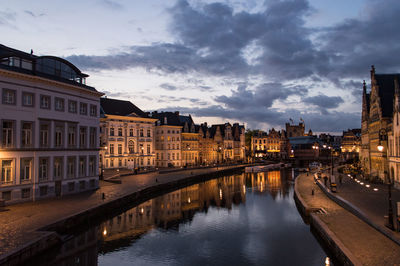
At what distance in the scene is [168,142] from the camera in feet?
278

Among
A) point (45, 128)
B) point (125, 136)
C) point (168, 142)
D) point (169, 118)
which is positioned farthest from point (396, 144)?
point (169, 118)

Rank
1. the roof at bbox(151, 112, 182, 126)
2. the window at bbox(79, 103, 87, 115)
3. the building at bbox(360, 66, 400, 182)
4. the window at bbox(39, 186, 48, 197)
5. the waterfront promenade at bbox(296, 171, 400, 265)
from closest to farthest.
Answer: the waterfront promenade at bbox(296, 171, 400, 265)
the window at bbox(39, 186, 48, 197)
the window at bbox(79, 103, 87, 115)
the building at bbox(360, 66, 400, 182)
the roof at bbox(151, 112, 182, 126)

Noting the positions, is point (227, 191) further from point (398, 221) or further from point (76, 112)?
point (398, 221)

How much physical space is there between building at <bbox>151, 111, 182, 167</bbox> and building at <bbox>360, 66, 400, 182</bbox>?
48211 millimetres

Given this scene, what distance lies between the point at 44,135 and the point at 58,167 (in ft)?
13.0

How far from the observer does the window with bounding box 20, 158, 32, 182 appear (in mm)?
29953

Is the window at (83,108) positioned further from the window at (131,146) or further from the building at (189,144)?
the building at (189,144)

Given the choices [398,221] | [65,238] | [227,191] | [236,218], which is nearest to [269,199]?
[227,191]

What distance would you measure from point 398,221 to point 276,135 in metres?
136

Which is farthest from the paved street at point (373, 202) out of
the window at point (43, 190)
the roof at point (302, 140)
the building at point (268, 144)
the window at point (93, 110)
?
the roof at point (302, 140)

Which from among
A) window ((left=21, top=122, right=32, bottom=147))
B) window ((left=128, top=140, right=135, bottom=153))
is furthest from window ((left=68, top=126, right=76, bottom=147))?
window ((left=128, top=140, right=135, bottom=153))

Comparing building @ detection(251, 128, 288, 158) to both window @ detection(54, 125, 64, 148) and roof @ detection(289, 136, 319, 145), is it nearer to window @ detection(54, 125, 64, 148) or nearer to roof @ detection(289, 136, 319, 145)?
roof @ detection(289, 136, 319, 145)

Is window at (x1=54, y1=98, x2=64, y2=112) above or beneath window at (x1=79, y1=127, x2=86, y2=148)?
above

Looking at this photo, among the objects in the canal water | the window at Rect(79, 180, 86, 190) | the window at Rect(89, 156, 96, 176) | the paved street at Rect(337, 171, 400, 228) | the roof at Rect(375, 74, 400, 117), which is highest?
the roof at Rect(375, 74, 400, 117)
